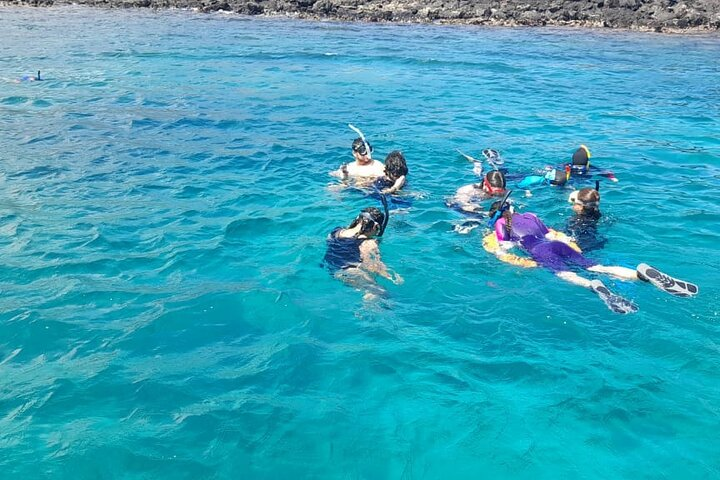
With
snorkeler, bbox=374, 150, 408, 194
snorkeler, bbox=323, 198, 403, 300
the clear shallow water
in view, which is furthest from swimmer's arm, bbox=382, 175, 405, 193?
snorkeler, bbox=323, 198, 403, 300

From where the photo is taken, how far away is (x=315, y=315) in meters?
6.86

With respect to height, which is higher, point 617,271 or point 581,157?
point 581,157

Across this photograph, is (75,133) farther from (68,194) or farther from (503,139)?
(503,139)

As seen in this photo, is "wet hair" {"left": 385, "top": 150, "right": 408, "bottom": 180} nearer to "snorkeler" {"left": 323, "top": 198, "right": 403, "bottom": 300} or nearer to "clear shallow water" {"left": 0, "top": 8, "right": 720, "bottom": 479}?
"clear shallow water" {"left": 0, "top": 8, "right": 720, "bottom": 479}

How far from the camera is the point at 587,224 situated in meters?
8.70

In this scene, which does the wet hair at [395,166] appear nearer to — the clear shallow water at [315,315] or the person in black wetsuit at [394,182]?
the person in black wetsuit at [394,182]

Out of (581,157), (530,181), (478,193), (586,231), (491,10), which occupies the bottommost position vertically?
(586,231)

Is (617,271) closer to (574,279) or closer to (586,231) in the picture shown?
(574,279)

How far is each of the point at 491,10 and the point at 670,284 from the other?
3661 cm

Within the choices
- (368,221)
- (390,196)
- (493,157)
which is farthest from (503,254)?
(493,157)

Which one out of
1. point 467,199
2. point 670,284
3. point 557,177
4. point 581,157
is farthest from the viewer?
point 581,157

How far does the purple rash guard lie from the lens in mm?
7570

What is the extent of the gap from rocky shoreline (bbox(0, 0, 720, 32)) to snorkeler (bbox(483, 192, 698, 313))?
106 feet

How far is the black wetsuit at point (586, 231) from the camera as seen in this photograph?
333 inches
